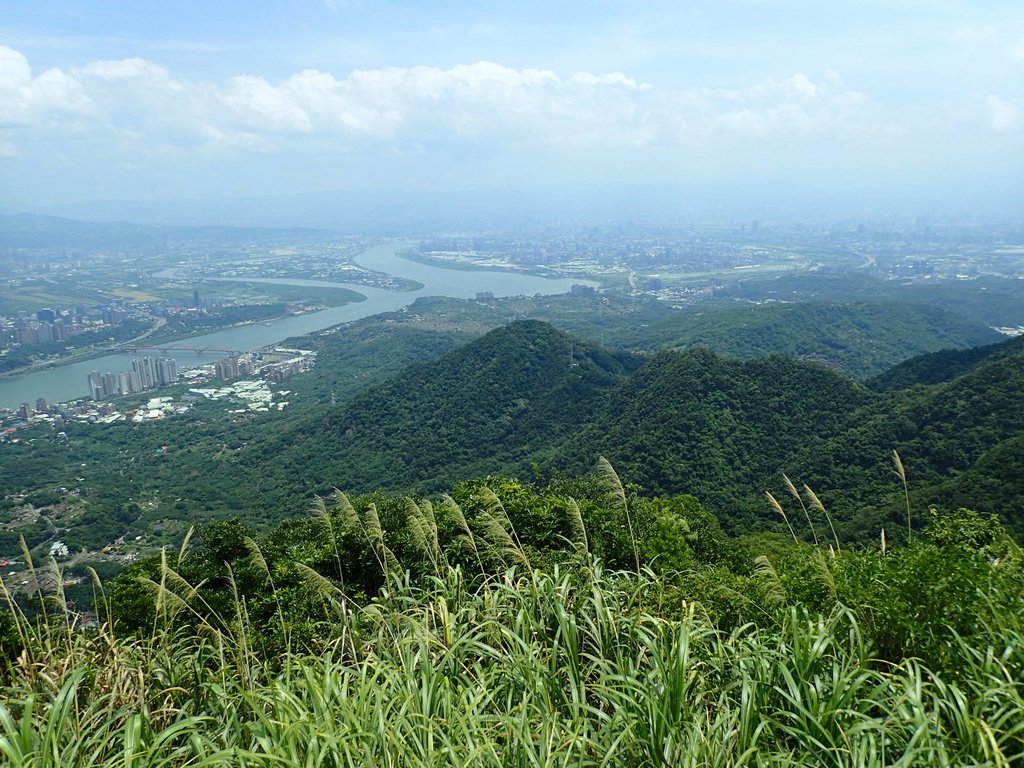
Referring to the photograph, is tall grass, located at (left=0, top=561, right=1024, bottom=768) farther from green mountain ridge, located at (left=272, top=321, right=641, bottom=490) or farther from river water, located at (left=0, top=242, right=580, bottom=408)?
river water, located at (left=0, top=242, right=580, bottom=408)

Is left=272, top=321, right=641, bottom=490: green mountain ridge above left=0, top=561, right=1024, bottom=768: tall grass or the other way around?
the other way around

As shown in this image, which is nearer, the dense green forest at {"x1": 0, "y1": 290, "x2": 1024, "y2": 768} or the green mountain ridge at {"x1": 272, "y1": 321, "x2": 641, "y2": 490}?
the dense green forest at {"x1": 0, "y1": 290, "x2": 1024, "y2": 768}

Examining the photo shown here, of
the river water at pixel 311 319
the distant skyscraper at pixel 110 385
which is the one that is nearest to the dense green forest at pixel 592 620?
the distant skyscraper at pixel 110 385

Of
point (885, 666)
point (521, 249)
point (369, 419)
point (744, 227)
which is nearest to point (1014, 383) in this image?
point (885, 666)

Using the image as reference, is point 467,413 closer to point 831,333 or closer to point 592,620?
point 592,620

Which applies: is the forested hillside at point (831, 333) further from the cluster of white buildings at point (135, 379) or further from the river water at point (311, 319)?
the cluster of white buildings at point (135, 379)

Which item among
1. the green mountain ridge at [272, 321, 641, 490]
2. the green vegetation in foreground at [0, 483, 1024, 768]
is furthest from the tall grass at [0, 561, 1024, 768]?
the green mountain ridge at [272, 321, 641, 490]

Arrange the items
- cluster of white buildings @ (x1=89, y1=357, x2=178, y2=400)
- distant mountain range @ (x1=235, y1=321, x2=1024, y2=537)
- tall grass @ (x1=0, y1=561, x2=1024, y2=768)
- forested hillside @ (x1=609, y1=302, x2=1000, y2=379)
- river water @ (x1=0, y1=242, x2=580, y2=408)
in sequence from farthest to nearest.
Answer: river water @ (x1=0, y1=242, x2=580, y2=408) < forested hillside @ (x1=609, y1=302, x2=1000, y2=379) < cluster of white buildings @ (x1=89, y1=357, x2=178, y2=400) < distant mountain range @ (x1=235, y1=321, x2=1024, y2=537) < tall grass @ (x1=0, y1=561, x2=1024, y2=768)

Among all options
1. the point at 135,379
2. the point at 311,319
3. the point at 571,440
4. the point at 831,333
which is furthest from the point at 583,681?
the point at 311,319
